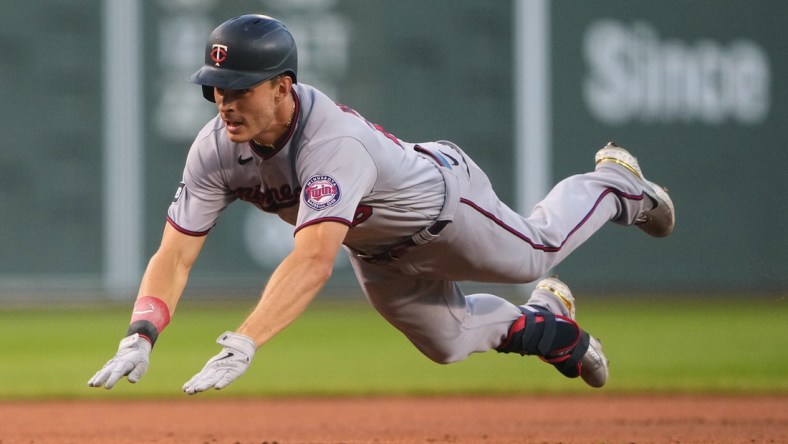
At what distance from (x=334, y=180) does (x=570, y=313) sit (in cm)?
191

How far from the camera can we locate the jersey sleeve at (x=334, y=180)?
10.4 feet

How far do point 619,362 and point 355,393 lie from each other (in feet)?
6.77

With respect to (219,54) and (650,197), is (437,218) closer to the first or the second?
(219,54)

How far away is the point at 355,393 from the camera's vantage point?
6.56 m

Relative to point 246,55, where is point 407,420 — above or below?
below

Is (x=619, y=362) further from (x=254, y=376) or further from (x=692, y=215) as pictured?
(x=692, y=215)

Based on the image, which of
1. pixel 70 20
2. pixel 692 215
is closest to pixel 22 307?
pixel 70 20

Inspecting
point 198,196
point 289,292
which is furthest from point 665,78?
point 289,292

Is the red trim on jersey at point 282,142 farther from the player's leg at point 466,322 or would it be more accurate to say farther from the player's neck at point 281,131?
the player's leg at point 466,322

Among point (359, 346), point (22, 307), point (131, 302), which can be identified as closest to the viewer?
point (359, 346)

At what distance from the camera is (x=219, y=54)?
10.8 feet

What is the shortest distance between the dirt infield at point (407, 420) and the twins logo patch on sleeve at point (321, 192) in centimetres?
168

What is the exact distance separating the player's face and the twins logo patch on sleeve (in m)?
0.23

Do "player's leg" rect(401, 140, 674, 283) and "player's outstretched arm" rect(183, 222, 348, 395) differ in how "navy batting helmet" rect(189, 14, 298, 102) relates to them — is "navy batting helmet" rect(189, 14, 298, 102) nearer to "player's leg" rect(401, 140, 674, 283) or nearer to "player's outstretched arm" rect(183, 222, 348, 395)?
"player's outstretched arm" rect(183, 222, 348, 395)
